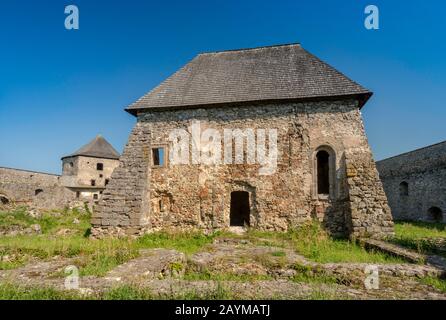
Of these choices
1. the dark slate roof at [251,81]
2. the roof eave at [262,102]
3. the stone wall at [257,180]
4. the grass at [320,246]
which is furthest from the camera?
the dark slate roof at [251,81]

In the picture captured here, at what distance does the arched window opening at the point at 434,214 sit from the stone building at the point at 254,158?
10.3 m

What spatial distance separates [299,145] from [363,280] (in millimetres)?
6561

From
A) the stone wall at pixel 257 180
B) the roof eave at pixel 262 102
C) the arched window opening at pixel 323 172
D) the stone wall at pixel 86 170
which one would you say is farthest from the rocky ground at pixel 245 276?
the stone wall at pixel 86 170

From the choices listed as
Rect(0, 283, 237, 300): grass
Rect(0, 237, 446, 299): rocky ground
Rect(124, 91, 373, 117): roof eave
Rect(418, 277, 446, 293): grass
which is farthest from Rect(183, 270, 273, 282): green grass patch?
Rect(124, 91, 373, 117): roof eave

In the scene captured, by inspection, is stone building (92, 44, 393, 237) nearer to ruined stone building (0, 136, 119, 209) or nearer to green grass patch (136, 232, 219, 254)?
green grass patch (136, 232, 219, 254)

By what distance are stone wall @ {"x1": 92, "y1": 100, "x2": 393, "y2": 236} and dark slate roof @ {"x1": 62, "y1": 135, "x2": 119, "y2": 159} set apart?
2991 centimetres

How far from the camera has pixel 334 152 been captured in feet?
34.7

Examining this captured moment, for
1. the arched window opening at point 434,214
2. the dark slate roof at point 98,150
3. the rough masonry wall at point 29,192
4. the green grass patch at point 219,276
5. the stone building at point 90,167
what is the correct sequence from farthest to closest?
1. the dark slate roof at point 98,150
2. the stone building at point 90,167
3. the rough masonry wall at point 29,192
4. the arched window opening at point 434,214
5. the green grass patch at point 219,276

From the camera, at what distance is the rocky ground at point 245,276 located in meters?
4.30

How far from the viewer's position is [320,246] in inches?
335

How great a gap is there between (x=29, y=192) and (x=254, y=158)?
2270 cm

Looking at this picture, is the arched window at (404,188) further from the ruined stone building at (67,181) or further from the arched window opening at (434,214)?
the ruined stone building at (67,181)

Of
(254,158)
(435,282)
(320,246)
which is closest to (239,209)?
(254,158)
